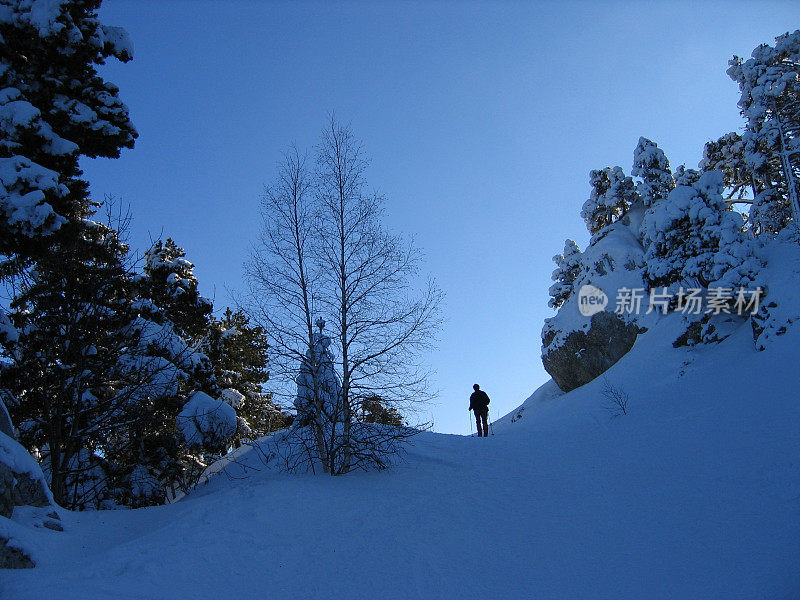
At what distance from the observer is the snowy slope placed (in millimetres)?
5371

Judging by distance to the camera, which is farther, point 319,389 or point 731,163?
point 731,163

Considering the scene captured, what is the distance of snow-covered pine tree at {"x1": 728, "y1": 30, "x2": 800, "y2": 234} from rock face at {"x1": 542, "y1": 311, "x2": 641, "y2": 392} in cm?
1082

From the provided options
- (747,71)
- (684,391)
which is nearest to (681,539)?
(684,391)

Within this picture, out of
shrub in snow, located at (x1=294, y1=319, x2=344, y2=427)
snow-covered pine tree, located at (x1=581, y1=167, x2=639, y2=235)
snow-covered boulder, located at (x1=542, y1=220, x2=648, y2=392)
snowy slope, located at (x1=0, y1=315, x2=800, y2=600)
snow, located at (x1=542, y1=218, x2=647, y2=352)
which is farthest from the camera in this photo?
snow-covered pine tree, located at (x1=581, y1=167, x2=639, y2=235)

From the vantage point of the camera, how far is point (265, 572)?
18.9ft

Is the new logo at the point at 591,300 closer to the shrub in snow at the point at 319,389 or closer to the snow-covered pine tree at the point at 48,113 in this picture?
the shrub in snow at the point at 319,389

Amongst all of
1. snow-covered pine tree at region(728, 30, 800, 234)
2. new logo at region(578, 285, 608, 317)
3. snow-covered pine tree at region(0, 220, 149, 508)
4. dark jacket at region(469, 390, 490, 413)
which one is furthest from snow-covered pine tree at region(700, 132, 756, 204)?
snow-covered pine tree at region(0, 220, 149, 508)

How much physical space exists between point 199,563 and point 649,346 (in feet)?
55.7

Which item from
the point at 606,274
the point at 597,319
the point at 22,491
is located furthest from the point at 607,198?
the point at 22,491

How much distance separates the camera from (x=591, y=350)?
2314 cm

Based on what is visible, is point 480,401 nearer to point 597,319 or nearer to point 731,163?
point 597,319

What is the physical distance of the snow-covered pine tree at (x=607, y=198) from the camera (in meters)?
29.7

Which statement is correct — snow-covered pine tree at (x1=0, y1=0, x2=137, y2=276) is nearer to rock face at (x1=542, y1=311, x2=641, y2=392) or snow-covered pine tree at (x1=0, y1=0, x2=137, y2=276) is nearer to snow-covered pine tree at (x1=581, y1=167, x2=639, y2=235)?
rock face at (x1=542, y1=311, x2=641, y2=392)

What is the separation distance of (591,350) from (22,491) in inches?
862
